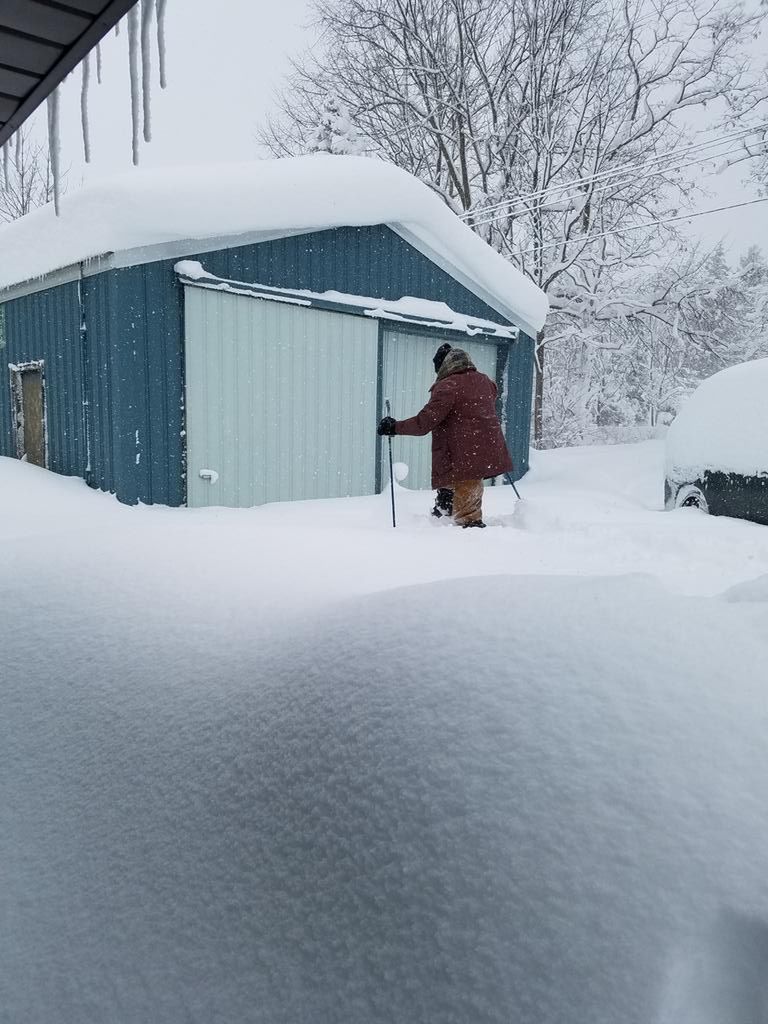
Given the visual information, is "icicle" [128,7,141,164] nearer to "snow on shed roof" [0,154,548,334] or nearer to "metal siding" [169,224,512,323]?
"snow on shed roof" [0,154,548,334]

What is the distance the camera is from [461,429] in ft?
18.5

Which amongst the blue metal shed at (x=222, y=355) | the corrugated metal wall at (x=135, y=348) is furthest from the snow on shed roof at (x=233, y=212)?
the corrugated metal wall at (x=135, y=348)

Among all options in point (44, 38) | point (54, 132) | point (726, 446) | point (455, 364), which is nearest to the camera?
point (44, 38)

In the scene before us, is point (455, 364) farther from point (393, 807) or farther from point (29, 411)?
point (29, 411)

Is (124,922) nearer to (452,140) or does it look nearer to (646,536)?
(646,536)

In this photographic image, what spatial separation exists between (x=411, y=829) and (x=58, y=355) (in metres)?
7.54

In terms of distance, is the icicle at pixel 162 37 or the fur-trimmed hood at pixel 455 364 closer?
the icicle at pixel 162 37

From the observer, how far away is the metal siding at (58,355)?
705 cm

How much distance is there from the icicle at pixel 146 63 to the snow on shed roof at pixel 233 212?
3008 mm

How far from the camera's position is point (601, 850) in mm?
1157

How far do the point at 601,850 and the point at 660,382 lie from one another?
25.5m

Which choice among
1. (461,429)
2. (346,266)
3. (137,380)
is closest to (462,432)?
(461,429)

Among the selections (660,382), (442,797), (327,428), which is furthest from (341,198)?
(660,382)

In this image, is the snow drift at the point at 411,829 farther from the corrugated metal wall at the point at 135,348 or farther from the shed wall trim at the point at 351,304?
the shed wall trim at the point at 351,304
